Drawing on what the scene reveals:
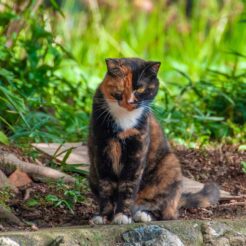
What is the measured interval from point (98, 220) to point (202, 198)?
2.78ft

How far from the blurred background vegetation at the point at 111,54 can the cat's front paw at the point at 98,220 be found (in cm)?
81

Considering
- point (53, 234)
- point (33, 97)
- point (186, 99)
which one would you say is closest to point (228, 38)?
point (186, 99)

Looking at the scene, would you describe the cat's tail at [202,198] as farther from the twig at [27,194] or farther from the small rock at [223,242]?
the twig at [27,194]

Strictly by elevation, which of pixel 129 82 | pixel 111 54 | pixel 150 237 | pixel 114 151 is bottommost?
pixel 111 54

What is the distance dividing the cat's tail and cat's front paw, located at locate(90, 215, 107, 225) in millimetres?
676

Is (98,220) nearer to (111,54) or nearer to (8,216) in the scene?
(8,216)

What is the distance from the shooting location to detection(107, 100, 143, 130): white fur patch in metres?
4.50

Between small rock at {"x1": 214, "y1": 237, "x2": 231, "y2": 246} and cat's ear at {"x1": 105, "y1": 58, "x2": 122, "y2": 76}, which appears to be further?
cat's ear at {"x1": 105, "y1": 58, "x2": 122, "y2": 76}

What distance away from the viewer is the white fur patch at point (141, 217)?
4598mm

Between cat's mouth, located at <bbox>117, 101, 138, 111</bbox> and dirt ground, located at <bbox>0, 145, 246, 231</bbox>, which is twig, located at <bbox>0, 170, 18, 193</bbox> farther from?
cat's mouth, located at <bbox>117, 101, 138, 111</bbox>

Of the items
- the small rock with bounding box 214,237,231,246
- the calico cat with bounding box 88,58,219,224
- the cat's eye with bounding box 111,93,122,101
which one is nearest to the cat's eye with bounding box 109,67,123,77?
the calico cat with bounding box 88,58,219,224

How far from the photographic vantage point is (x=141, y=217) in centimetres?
460

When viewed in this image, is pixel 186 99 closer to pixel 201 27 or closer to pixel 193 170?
pixel 193 170

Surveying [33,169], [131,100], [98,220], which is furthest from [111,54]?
[98,220]
